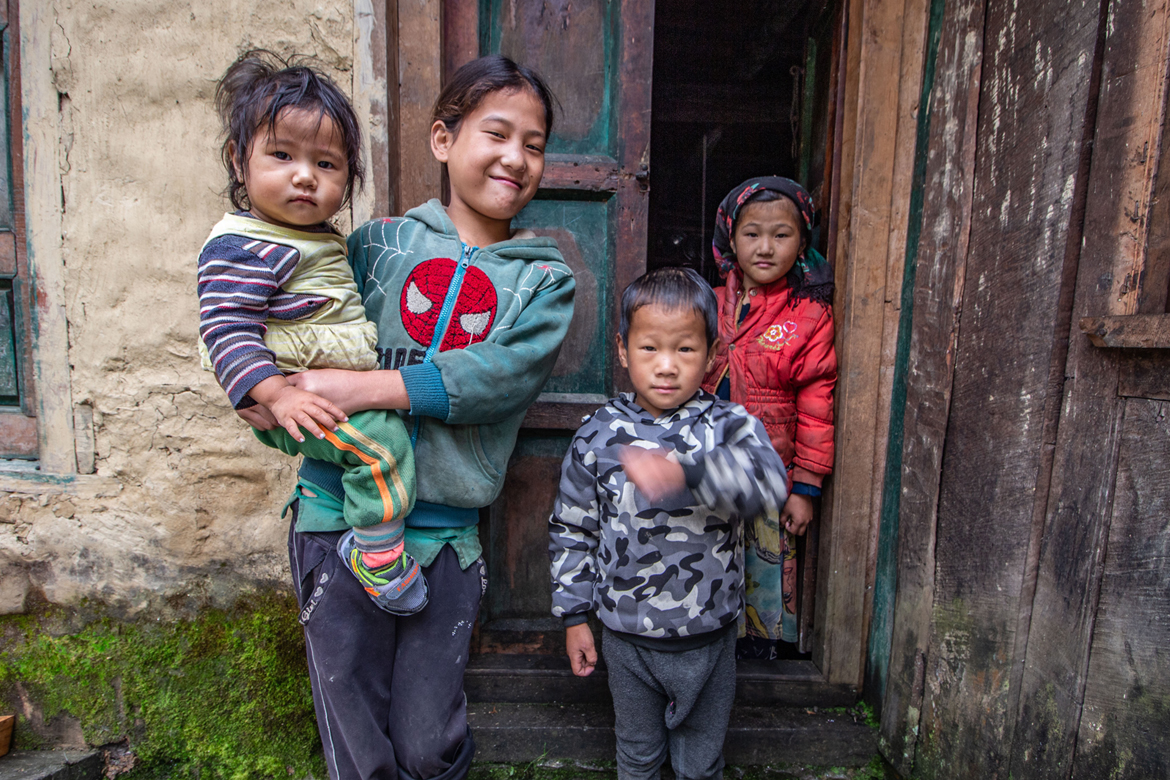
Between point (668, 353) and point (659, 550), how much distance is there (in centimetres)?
45

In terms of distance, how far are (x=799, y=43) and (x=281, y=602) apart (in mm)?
3318

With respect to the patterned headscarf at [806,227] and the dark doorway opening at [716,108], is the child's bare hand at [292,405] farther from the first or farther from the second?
the dark doorway opening at [716,108]

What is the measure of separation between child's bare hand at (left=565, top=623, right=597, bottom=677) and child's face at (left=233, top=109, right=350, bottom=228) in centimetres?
111

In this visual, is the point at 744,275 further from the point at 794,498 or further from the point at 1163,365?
the point at 1163,365

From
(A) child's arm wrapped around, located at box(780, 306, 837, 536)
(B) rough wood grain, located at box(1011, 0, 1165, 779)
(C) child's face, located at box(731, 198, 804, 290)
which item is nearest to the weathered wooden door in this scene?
(C) child's face, located at box(731, 198, 804, 290)

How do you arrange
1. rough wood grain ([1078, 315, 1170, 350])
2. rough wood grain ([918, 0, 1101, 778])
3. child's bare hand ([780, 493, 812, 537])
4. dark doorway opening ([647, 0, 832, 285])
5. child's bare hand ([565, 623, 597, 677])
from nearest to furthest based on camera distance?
rough wood grain ([1078, 315, 1170, 350]) → rough wood grain ([918, 0, 1101, 778]) → child's bare hand ([565, 623, 597, 677]) → child's bare hand ([780, 493, 812, 537]) → dark doorway opening ([647, 0, 832, 285])

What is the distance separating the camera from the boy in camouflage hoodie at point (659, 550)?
52.5 inches

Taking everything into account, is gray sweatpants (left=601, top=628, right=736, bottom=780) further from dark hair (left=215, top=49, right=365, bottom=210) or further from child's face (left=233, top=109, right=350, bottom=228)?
dark hair (left=215, top=49, right=365, bottom=210)

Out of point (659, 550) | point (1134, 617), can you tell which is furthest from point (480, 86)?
point (1134, 617)

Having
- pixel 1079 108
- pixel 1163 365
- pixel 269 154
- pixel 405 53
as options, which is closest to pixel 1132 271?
pixel 1163 365

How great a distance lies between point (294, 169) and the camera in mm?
1090

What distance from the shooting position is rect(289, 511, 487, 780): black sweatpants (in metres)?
1.21

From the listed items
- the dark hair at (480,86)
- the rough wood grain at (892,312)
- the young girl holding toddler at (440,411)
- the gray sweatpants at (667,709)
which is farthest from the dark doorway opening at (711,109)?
the gray sweatpants at (667,709)

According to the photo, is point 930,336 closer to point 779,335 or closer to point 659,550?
point 779,335
